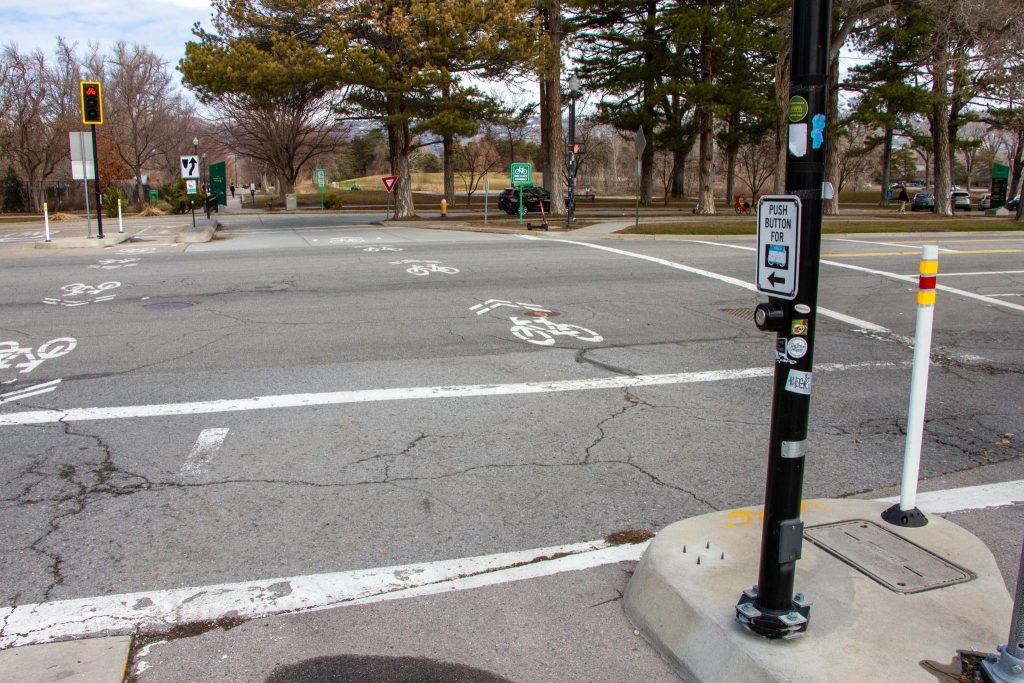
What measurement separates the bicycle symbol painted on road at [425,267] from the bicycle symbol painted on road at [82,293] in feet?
15.7

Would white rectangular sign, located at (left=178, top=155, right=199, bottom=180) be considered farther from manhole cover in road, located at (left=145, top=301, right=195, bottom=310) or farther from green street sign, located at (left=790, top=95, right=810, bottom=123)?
green street sign, located at (left=790, top=95, right=810, bottom=123)

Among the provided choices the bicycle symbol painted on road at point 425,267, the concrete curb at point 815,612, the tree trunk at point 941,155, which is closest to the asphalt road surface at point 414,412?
the bicycle symbol painted on road at point 425,267

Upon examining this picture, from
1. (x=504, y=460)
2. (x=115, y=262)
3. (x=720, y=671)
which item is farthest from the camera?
(x=115, y=262)

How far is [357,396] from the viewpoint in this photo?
689 cm

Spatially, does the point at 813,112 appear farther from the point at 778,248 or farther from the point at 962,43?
the point at 962,43

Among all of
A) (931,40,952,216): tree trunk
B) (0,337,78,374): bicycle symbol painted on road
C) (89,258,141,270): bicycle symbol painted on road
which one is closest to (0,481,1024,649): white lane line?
(0,337,78,374): bicycle symbol painted on road

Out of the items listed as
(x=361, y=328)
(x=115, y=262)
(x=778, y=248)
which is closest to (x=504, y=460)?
(x=778, y=248)

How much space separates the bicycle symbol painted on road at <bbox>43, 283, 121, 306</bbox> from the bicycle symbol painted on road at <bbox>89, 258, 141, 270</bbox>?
7.48 feet

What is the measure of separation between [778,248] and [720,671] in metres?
1.61

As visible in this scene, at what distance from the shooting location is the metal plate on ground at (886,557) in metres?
3.55

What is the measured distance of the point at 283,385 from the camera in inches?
283

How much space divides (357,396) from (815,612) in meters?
4.50

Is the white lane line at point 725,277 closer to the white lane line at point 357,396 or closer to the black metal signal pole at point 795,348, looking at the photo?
the white lane line at point 357,396

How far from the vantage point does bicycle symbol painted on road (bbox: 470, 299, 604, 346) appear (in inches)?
356
